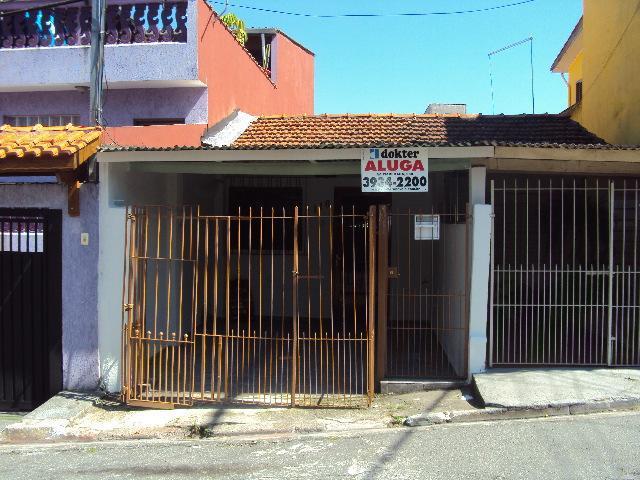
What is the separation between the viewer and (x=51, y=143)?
21.2ft

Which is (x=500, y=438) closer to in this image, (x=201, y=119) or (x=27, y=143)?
(x=27, y=143)

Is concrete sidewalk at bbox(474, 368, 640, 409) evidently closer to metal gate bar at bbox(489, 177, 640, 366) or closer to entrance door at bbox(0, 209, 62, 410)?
metal gate bar at bbox(489, 177, 640, 366)

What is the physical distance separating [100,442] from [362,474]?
2678 millimetres

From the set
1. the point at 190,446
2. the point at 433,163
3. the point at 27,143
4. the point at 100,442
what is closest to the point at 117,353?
the point at 100,442

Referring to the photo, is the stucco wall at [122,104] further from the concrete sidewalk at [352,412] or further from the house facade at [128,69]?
the concrete sidewalk at [352,412]

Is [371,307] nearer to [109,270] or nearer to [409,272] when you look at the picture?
[409,272]

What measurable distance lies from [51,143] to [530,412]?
5880 millimetres

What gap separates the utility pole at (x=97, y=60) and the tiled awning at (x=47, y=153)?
3.52ft

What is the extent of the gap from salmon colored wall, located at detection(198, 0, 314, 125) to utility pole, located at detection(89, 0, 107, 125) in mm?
2299

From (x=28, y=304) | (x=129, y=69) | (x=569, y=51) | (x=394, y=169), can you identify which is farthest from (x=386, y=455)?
(x=569, y=51)

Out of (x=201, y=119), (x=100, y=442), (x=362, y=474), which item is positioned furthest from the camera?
(x=201, y=119)

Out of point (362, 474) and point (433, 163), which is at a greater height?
point (433, 163)

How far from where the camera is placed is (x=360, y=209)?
36.5 feet

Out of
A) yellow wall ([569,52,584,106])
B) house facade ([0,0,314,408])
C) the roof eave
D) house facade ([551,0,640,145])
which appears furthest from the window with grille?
yellow wall ([569,52,584,106])
